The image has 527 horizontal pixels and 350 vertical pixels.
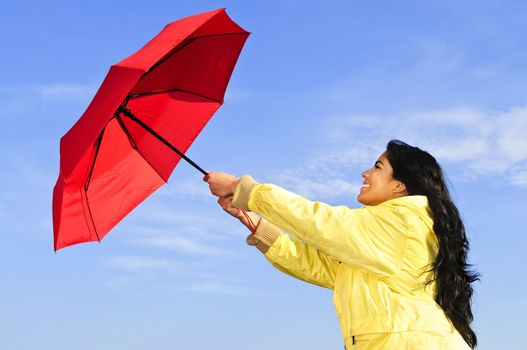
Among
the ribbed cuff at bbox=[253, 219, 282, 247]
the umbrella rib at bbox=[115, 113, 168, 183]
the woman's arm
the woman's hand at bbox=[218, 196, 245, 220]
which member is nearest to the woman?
the woman's hand at bbox=[218, 196, 245, 220]

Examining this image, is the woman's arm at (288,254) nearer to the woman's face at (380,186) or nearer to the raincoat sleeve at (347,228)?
the woman's face at (380,186)

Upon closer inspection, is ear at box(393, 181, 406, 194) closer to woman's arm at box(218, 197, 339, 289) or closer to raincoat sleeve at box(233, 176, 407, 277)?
raincoat sleeve at box(233, 176, 407, 277)

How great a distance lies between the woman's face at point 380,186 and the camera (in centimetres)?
485

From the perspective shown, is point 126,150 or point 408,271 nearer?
point 408,271

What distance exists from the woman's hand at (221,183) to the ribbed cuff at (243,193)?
24cm

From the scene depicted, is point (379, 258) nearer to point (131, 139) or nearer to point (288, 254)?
point (288, 254)

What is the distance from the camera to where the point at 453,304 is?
460 cm

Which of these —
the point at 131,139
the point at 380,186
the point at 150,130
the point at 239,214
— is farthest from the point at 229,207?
the point at 131,139

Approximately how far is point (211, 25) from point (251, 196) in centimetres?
203

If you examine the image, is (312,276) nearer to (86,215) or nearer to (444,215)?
(444,215)

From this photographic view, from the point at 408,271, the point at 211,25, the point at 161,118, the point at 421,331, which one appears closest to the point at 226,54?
the point at 211,25

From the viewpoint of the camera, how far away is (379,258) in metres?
4.37

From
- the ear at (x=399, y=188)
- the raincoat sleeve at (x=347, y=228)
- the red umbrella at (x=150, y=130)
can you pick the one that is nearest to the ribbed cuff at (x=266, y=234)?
the red umbrella at (x=150, y=130)

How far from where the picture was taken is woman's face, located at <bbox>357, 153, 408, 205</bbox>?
15.9ft
